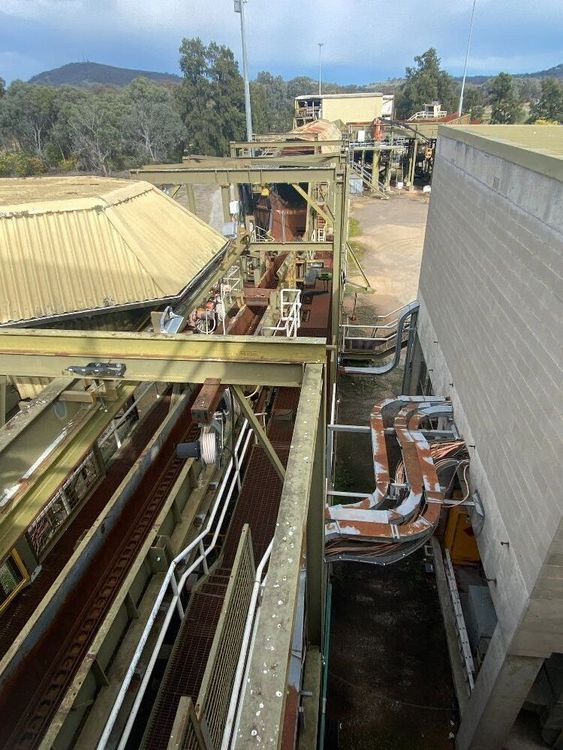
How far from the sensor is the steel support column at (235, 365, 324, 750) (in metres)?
1.81

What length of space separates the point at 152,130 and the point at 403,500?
5201 cm

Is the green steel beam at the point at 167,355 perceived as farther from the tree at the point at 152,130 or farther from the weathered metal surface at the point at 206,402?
the tree at the point at 152,130

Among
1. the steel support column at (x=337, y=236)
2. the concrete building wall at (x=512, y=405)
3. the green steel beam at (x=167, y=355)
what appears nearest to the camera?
the green steel beam at (x=167, y=355)

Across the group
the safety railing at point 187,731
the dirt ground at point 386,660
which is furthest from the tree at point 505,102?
the safety railing at point 187,731

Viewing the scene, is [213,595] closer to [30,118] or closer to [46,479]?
[46,479]

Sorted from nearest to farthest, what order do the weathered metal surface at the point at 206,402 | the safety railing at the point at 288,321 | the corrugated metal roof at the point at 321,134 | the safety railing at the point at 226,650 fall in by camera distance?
the safety railing at the point at 226,650 < the weathered metal surface at the point at 206,402 < the safety railing at the point at 288,321 < the corrugated metal roof at the point at 321,134

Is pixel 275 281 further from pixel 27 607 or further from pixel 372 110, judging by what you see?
pixel 372 110

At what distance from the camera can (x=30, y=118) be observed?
4934 cm

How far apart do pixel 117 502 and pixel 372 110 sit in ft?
152

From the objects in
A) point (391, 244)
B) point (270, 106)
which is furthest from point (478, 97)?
point (391, 244)

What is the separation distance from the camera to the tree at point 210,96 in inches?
1938

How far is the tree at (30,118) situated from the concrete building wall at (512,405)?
53069 millimetres

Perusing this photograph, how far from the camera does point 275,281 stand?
1273cm

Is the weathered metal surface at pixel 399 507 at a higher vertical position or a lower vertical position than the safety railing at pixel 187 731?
lower
